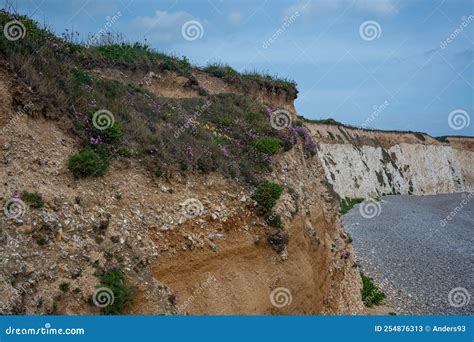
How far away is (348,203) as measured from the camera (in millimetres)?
59531

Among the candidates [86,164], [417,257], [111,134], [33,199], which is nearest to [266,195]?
[111,134]

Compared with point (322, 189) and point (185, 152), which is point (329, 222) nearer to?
point (322, 189)

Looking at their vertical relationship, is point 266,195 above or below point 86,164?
below

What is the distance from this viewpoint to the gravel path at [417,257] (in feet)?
75.6

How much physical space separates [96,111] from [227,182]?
4094 millimetres

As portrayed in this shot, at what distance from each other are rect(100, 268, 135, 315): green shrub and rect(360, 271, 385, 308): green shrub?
14059 millimetres

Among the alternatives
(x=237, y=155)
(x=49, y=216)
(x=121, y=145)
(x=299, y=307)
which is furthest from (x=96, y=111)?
(x=299, y=307)

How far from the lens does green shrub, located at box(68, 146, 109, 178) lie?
10445 millimetres

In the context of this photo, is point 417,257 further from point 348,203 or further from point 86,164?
point 348,203

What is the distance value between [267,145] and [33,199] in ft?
28.7

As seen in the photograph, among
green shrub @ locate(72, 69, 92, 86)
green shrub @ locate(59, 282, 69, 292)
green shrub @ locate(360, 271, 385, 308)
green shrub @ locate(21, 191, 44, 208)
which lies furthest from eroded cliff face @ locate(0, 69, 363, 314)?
green shrub @ locate(360, 271, 385, 308)

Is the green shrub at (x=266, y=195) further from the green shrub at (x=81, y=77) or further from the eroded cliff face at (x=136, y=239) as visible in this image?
the green shrub at (x=81, y=77)

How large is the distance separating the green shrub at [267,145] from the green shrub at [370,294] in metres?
8.60

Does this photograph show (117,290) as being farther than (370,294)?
No
